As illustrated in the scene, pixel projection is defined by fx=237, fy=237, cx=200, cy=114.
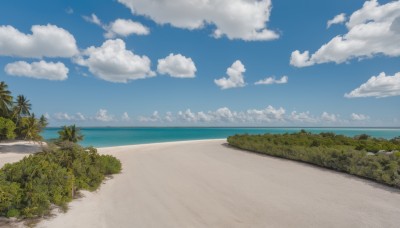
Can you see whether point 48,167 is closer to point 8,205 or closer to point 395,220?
point 8,205

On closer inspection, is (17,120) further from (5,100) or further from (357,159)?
(357,159)

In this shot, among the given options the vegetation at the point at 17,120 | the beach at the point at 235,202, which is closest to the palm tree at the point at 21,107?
the vegetation at the point at 17,120

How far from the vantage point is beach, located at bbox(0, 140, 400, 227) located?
21.6 feet

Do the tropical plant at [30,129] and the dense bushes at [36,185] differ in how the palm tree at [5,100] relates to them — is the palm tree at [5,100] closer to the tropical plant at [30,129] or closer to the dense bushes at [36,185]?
the tropical plant at [30,129]

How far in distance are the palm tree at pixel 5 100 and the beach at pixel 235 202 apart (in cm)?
3007

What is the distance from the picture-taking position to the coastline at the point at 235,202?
6.61m

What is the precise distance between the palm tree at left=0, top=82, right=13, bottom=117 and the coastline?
3011 centimetres

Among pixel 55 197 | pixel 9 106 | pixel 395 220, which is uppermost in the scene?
pixel 9 106

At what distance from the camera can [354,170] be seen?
1226 centimetres

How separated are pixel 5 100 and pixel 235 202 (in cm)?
3887

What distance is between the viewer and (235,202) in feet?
26.9

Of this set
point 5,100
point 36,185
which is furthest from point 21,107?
point 36,185

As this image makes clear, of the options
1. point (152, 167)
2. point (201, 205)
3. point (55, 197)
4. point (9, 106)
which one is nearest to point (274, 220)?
point (201, 205)

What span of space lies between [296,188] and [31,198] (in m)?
9.36
